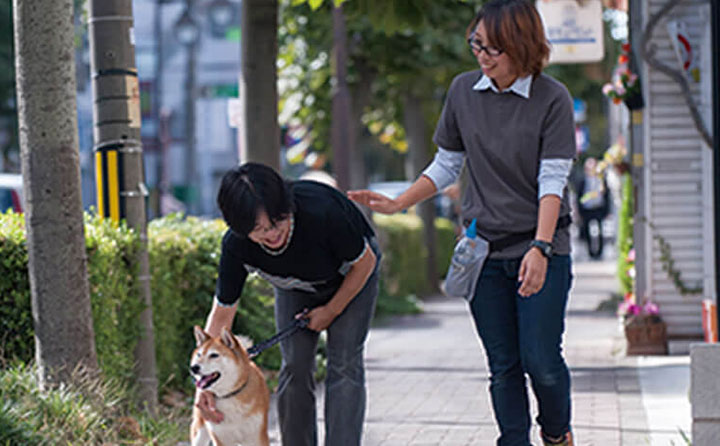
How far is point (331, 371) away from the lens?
4.94 m

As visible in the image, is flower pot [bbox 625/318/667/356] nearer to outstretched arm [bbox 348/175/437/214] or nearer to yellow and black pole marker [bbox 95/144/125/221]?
yellow and black pole marker [bbox 95/144/125/221]

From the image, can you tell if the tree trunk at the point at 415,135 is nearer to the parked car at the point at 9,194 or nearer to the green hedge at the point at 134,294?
the parked car at the point at 9,194

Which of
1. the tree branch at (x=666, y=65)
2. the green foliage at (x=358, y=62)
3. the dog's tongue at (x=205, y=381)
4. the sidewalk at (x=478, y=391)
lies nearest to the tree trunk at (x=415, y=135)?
the green foliage at (x=358, y=62)

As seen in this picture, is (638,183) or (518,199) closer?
(518,199)

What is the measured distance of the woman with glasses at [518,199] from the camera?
452 cm

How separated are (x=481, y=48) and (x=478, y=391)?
4.48m

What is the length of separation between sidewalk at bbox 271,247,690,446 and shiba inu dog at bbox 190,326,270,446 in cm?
192

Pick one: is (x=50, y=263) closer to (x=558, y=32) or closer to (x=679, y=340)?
(x=679, y=340)

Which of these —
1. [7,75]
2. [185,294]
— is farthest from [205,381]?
[7,75]

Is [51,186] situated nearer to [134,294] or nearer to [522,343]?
[134,294]

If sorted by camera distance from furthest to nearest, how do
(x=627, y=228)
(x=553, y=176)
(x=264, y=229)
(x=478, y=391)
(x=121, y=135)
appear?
(x=627, y=228)
(x=478, y=391)
(x=121, y=135)
(x=553, y=176)
(x=264, y=229)

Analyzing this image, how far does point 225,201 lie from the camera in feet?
14.0

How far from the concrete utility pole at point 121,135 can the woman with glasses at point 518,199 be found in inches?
110

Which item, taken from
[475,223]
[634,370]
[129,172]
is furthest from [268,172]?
[634,370]
